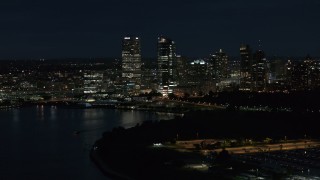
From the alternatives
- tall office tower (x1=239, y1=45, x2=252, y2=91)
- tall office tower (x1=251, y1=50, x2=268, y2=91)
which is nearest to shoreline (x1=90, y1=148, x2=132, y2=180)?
tall office tower (x1=251, y1=50, x2=268, y2=91)

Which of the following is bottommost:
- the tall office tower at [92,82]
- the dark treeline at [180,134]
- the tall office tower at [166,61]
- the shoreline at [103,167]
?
the shoreline at [103,167]

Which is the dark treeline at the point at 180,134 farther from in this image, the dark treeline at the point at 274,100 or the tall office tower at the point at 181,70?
the tall office tower at the point at 181,70

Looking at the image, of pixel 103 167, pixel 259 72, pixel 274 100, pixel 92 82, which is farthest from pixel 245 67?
pixel 103 167

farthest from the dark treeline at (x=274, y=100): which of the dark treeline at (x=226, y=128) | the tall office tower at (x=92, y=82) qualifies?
the tall office tower at (x=92, y=82)

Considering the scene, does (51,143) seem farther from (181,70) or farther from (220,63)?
(220,63)

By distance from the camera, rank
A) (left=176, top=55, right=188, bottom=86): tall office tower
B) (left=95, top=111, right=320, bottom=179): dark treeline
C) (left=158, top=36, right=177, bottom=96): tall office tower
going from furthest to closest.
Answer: (left=176, top=55, right=188, bottom=86): tall office tower < (left=158, top=36, right=177, bottom=96): tall office tower < (left=95, top=111, right=320, bottom=179): dark treeline

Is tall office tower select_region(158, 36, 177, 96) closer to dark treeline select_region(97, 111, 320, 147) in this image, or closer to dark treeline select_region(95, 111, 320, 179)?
dark treeline select_region(95, 111, 320, 179)
